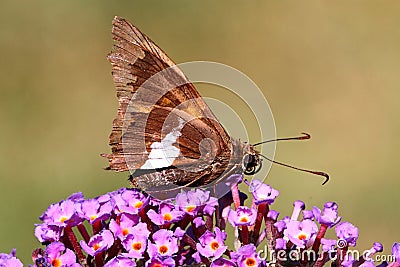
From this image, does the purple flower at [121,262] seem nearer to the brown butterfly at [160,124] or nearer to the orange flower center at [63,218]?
the orange flower center at [63,218]

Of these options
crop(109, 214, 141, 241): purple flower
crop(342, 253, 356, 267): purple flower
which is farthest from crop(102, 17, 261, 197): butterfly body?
crop(342, 253, 356, 267): purple flower

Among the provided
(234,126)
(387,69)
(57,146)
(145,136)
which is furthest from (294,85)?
(145,136)

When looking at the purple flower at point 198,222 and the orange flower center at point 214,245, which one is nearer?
the orange flower center at point 214,245

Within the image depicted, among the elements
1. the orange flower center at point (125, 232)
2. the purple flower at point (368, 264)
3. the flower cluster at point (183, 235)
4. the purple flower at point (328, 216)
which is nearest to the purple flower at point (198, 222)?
the flower cluster at point (183, 235)

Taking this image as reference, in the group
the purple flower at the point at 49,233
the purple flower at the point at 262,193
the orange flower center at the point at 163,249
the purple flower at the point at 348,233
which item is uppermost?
the purple flower at the point at 262,193

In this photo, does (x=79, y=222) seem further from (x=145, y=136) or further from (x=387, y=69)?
(x=387, y=69)

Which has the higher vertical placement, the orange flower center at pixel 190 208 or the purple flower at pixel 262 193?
the purple flower at pixel 262 193
